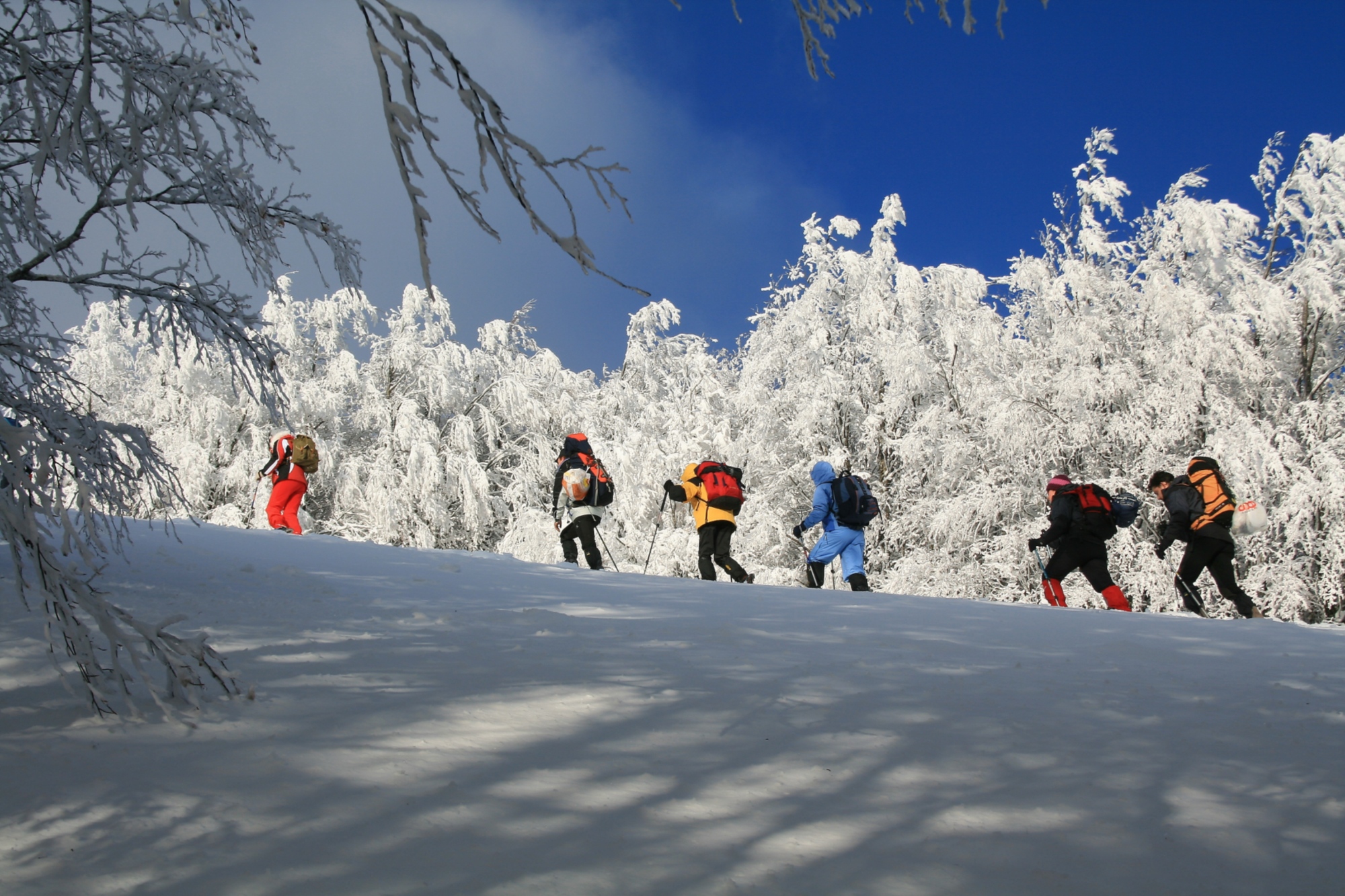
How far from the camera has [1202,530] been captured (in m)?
6.18

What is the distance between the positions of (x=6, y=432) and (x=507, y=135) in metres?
1.25

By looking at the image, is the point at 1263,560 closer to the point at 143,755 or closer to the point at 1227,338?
the point at 1227,338

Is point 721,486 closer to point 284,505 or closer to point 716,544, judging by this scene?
point 716,544

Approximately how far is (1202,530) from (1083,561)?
2.76 ft

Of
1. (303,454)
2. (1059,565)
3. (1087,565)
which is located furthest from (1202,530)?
(303,454)

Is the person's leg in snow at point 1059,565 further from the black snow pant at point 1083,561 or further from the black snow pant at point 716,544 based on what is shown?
the black snow pant at point 716,544

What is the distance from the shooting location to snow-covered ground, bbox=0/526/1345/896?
1.35 metres

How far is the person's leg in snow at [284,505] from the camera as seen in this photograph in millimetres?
8672

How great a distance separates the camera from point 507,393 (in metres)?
17.7

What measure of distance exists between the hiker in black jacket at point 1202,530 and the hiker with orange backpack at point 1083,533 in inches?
15.9

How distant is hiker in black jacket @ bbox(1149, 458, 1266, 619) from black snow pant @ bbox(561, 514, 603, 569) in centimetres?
447

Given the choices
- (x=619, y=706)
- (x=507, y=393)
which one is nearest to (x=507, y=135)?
(x=619, y=706)

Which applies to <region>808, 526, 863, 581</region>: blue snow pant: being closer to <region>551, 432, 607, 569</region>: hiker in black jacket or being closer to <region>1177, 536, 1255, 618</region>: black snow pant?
<region>551, 432, 607, 569</region>: hiker in black jacket

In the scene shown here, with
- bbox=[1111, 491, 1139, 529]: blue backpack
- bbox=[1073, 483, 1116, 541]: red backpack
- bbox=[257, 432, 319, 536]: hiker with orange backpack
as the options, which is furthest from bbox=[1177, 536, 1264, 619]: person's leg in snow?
bbox=[257, 432, 319, 536]: hiker with orange backpack
